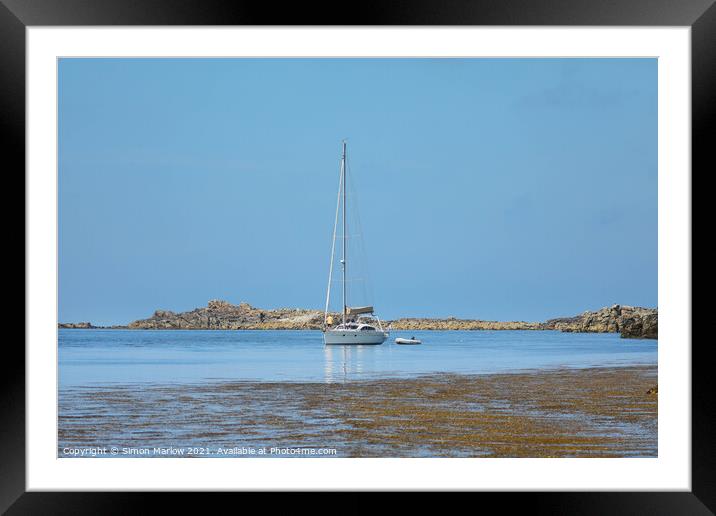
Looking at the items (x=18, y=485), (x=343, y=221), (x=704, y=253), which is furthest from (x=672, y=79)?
(x=343, y=221)

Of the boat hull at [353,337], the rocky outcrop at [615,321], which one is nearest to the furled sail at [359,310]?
the boat hull at [353,337]

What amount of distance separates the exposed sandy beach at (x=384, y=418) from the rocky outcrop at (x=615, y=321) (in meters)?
21.6

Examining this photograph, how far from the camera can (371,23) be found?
3387 mm

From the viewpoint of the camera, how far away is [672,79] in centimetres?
359

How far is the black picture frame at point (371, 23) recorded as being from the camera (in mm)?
3379

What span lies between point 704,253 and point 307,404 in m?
5.19

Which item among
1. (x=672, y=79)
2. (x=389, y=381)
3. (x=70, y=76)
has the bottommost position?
(x=389, y=381)

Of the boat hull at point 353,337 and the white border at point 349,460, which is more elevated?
the white border at point 349,460

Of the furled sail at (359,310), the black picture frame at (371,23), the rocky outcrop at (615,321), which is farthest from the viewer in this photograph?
the rocky outcrop at (615,321)

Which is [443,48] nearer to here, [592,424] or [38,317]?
A: [38,317]

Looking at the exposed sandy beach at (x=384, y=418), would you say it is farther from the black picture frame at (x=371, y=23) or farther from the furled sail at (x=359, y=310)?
the furled sail at (x=359, y=310)

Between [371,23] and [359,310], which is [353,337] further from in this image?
[371,23]

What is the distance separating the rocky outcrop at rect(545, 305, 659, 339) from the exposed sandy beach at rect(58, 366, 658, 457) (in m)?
21.6

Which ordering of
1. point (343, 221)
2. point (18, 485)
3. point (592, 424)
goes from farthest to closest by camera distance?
point (343, 221) < point (592, 424) < point (18, 485)
